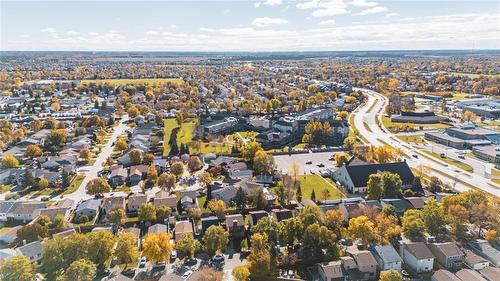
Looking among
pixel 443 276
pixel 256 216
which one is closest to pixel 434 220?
pixel 443 276

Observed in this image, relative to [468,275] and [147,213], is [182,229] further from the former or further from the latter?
[468,275]

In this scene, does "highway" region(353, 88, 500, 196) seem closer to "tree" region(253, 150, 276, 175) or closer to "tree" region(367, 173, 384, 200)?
"tree" region(367, 173, 384, 200)

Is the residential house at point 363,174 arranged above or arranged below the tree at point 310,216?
below

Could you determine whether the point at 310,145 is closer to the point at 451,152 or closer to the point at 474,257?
the point at 451,152

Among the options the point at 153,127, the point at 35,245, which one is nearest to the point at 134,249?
the point at 35,245

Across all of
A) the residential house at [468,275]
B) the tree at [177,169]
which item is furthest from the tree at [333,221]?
the tree at [177,169]

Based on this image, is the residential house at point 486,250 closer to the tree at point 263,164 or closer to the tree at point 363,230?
the tree at point 363,230

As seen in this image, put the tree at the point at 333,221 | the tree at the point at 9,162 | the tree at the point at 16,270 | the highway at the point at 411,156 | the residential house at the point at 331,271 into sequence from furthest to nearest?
the tree at the point at 9,162 → the highway at the point at 411,156 → the tree at the point at 333,221 → the residential house at the point at 331,271 → the tree at the point at 16,270
